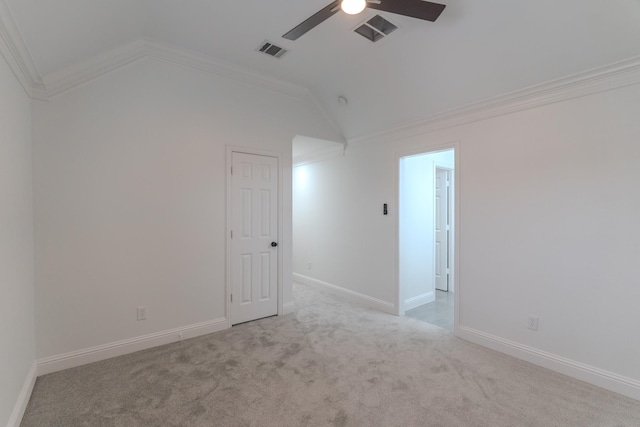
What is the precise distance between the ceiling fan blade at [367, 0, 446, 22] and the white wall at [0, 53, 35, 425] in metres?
2.36

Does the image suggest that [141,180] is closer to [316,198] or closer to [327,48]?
[327,48]

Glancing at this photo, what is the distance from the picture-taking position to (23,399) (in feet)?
6.64

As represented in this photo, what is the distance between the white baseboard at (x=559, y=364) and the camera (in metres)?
2.22

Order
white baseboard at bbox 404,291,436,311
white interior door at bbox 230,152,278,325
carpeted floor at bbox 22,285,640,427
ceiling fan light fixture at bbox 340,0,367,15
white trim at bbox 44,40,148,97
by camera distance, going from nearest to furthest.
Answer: ceiling fan light fixture at bbox 340,0,367,15, carpeted floor at bbox 22,285,640,427, white trim at bbox 44,40,148,97, white interior door at bbox 230,152,278,325, white baseboard at bbox 404,291,436,311

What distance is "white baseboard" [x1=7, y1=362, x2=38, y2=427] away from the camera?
1836 millimetres

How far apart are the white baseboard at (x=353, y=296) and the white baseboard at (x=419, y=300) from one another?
0.26 metres

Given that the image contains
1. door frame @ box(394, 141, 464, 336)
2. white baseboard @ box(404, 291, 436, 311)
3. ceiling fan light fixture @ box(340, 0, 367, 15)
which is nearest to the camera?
ceiling fan light fixture @ box(340, 0, 367, 15)

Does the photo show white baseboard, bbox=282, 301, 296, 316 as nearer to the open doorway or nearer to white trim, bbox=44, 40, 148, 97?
the open doorway

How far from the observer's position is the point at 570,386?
232cm

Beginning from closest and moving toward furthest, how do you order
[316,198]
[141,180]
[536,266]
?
[536,266], [141,180], [316,198]

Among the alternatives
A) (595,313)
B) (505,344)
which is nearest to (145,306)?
(505,344)

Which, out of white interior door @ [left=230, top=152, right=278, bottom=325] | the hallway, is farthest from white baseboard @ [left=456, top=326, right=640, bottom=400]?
white interior door @ [left=230, top=152, right=278, bottom=325]

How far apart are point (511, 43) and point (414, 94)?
998 mm

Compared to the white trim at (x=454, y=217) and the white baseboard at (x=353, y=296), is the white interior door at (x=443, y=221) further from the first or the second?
the white baseboard at (x=353, y=296)
